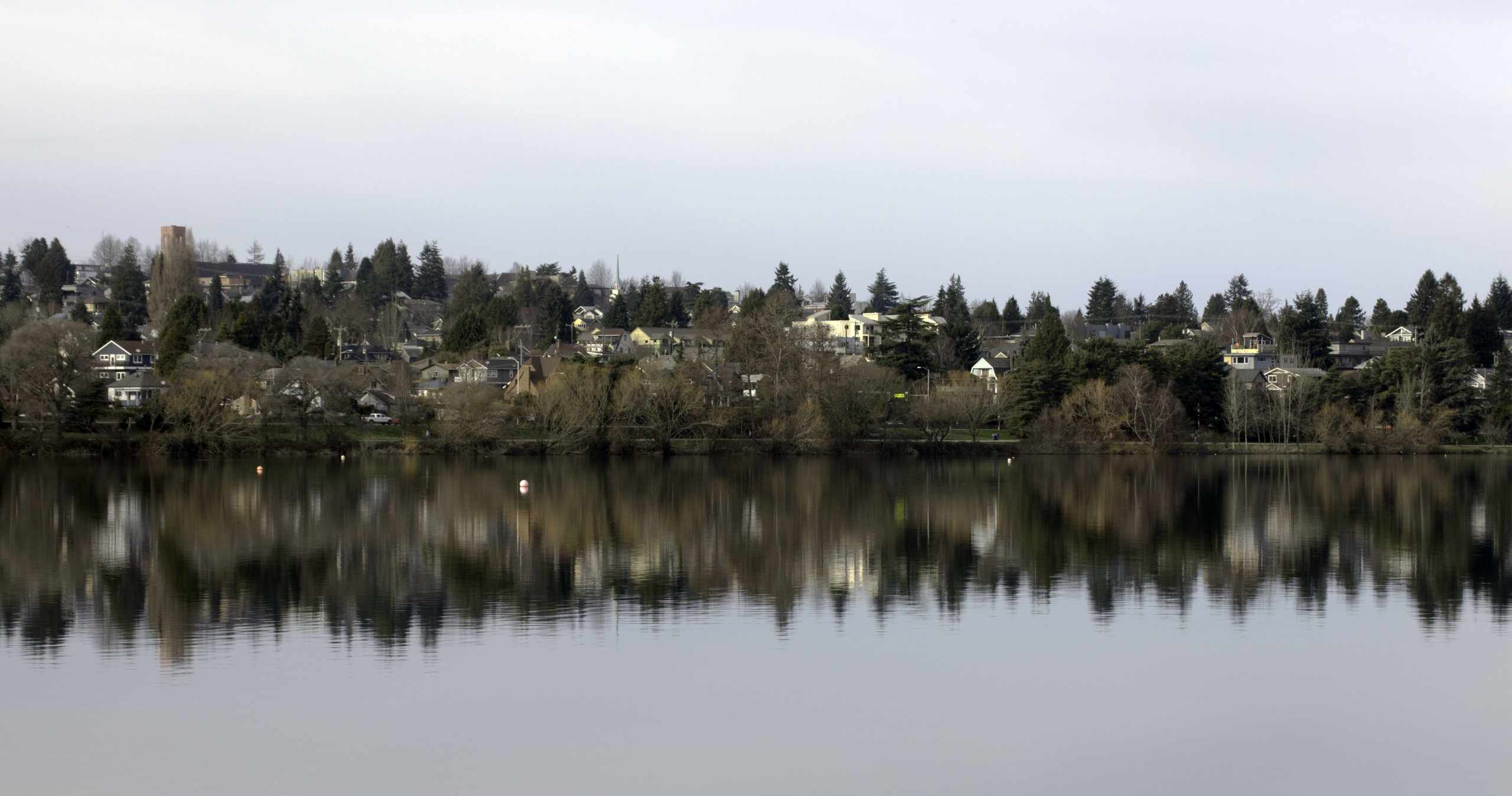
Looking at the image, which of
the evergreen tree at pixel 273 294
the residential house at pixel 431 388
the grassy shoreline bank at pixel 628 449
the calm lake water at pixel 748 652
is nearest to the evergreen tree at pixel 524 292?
the evergreen tree at pixel 273 294

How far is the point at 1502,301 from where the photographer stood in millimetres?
107438

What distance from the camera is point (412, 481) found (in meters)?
43.8

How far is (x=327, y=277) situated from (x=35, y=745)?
384ft

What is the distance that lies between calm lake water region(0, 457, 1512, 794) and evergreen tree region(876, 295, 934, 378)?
39.7 metres

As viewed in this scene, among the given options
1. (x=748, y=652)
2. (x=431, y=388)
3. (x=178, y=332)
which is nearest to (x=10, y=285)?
(x=178, y=332)

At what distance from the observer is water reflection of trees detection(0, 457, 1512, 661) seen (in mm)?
19969

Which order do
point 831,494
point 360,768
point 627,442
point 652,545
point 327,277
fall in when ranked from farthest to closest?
1. point 327,277
2. point 627,442
3. point 831,494
4. point 652,545
5. point 360,768

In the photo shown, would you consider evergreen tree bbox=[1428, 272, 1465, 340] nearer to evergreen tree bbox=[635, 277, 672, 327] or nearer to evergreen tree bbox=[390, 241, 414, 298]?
evergreen tree bbox=[635, 277, 672, 327]

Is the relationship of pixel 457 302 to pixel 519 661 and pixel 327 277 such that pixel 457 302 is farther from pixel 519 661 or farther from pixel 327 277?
pixel 519 661

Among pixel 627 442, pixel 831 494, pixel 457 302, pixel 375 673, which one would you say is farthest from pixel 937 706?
pixel 457 302

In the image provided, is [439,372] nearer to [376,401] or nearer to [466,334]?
[466,334]

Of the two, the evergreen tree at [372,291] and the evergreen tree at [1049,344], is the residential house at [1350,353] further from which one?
the evergreen tree at [372,291]

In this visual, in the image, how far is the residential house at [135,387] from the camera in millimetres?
71062

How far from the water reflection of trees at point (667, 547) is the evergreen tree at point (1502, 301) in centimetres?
6848
